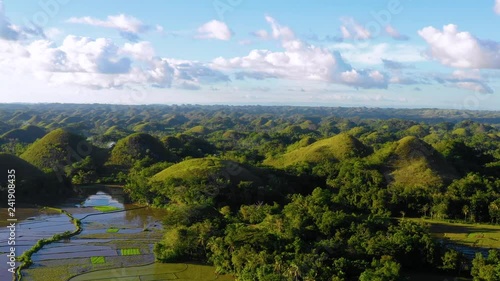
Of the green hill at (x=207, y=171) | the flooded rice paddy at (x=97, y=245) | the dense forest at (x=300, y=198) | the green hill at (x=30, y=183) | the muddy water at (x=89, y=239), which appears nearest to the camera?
the dense forest at (x=300, y=198)

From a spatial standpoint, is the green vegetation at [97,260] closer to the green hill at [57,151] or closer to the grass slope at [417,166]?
the grass slope at [417,166]

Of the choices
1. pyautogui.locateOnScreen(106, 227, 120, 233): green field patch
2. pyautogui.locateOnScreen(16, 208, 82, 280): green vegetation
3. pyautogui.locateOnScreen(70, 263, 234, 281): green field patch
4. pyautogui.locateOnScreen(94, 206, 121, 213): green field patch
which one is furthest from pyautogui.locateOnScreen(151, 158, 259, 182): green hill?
pyautogui.locateOnScreen(70, 263, 234, 281): green field patch

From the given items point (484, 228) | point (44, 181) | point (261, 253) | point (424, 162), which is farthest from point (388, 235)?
point (44, 181)

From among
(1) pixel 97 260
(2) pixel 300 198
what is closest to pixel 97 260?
(1) pixel 97 260

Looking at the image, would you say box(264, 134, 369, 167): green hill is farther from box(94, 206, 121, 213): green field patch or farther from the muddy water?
the muddy water

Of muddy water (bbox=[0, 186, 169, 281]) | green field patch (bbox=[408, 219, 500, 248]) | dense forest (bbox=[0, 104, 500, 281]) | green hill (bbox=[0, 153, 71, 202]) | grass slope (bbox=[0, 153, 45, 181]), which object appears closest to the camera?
dense forest (bbox=[0, 104, 500, 281])

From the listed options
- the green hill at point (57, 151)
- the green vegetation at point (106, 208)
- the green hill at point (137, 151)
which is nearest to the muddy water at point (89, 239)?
the green vegetation at point (106, 208)
